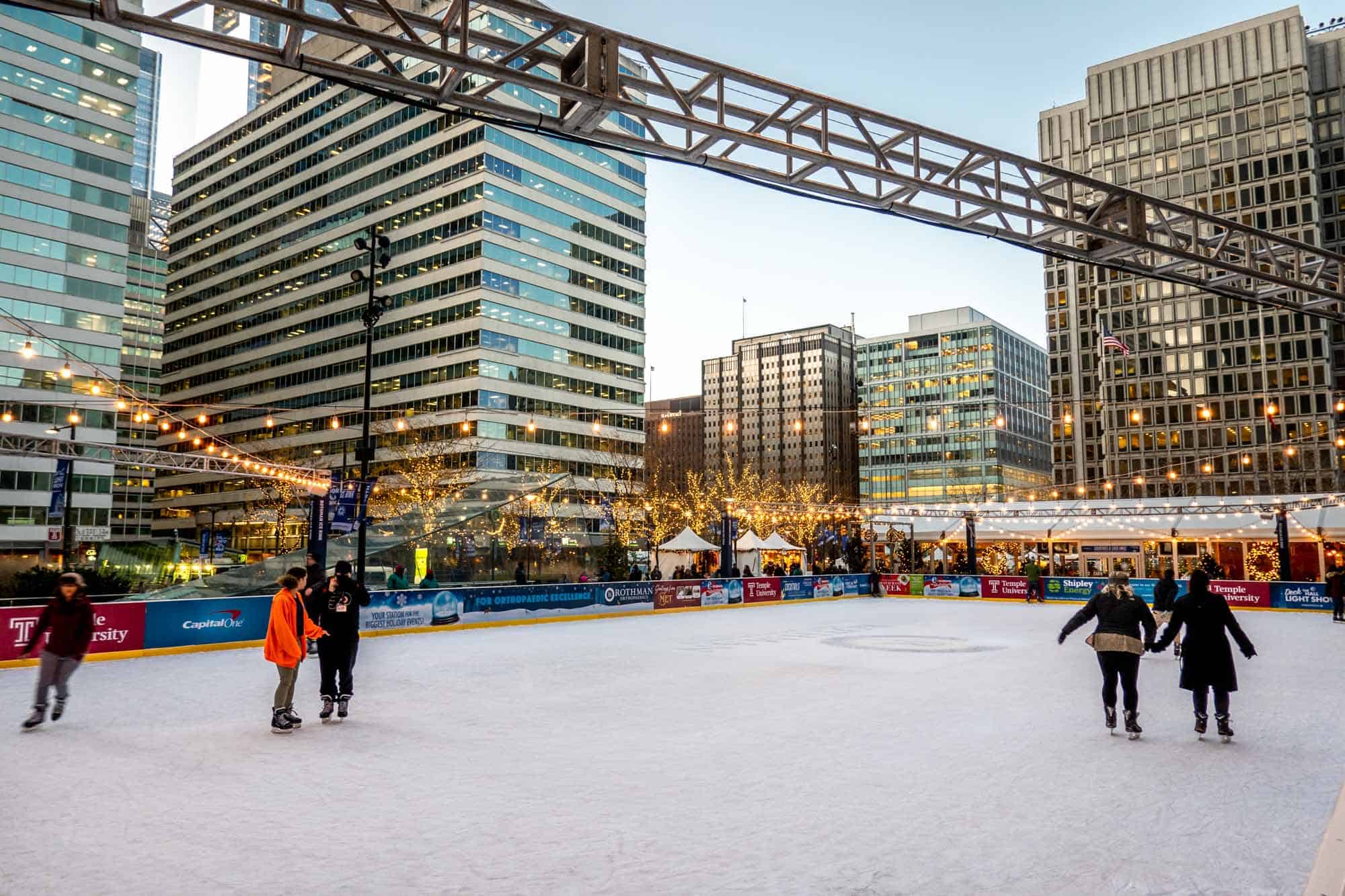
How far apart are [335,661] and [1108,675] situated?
8.87 m

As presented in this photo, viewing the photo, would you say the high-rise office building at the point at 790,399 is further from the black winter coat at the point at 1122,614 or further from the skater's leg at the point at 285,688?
the skater's leg at the point at 285,688

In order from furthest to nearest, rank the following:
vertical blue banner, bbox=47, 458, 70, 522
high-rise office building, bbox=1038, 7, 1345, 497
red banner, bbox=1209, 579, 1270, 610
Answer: high-rise office building, bbox=1038, 7, 1345, 497 → red banner, bbox=1209, 579, 1270, 610 → vertical blue banner, bbox=47, 458, 70, 522

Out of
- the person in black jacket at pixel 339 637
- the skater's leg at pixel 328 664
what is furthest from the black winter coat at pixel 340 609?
the skater's leg at pixel 328 664

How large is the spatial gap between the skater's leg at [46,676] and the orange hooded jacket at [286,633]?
2744mm

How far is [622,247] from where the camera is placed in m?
91.1

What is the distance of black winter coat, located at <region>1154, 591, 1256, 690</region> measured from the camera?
906cm

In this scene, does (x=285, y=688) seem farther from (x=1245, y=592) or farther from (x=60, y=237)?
(x=60, y=237)

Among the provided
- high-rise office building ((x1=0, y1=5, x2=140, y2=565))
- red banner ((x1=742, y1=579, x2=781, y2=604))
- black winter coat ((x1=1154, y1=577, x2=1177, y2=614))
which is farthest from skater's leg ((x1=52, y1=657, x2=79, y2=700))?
high-rise office building ((x1=0, y1=5, x2=140, y2=565))

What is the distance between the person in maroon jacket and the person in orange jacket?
254cm

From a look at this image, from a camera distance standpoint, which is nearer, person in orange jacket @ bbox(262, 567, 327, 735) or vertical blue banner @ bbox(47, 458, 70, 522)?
person in orange jacket @ bbox(262, 567, 327, 735)

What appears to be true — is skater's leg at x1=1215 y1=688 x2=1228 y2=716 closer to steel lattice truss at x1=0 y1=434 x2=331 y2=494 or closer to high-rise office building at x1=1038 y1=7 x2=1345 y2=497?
steel lattice truss at x1=0 y1=434 x2=331 y2=494

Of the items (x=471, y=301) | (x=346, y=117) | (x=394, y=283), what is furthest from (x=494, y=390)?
(x=346, y=117)

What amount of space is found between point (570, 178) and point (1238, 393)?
2518 inches

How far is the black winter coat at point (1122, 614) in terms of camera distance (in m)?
9.22
